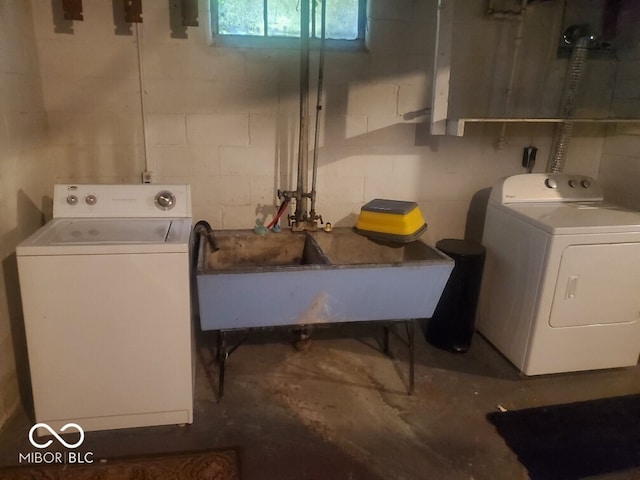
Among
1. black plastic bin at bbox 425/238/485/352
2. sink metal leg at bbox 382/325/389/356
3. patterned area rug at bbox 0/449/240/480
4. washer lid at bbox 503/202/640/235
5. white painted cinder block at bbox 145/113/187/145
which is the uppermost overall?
white painted cinder block at bbox 145/113/187/145

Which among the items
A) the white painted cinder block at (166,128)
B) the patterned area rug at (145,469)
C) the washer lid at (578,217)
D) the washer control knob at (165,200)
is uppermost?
the white painted cinder block at (166,128)

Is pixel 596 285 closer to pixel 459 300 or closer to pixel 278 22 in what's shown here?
pixel 459 300

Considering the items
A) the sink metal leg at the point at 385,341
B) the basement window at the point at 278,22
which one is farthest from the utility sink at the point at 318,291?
the basement window at the point at 278,22

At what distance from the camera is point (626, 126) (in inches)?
111

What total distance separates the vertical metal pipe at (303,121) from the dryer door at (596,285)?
134 cm

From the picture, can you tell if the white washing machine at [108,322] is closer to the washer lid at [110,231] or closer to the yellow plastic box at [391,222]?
the washer lid at [110,231]

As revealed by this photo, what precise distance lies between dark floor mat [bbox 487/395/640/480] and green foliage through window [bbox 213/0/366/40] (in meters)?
2.13

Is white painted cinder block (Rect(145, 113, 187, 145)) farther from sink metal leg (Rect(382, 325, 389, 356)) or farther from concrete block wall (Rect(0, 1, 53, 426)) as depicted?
sink metal leg (Rect(382, 325, 389, 356))

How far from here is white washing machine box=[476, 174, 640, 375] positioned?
7.41ft

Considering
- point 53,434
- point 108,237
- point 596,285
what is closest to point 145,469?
point 53,434

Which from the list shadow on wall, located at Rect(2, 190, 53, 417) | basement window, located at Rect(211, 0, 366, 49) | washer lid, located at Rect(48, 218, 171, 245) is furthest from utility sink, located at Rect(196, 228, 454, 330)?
basement window, located at Rect(211, 0, 366, 49)

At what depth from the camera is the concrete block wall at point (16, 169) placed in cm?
196

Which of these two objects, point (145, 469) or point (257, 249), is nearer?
point (145, 469)

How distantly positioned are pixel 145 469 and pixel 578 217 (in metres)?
2.27
